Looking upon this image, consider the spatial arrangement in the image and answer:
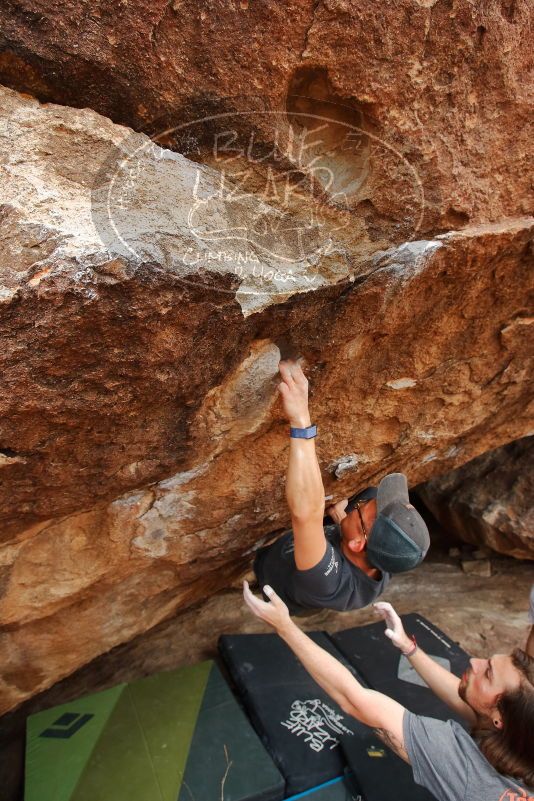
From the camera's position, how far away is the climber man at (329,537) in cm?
149

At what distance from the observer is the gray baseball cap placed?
1.61 metres

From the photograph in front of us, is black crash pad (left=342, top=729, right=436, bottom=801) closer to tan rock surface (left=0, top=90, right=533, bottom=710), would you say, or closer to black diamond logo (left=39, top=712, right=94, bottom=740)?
tan rock surface (left=0, top=90, right=533, bottom=710)

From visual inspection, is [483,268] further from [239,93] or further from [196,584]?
[196,584]

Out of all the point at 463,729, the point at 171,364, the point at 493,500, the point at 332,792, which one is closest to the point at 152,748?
the point at 332,792

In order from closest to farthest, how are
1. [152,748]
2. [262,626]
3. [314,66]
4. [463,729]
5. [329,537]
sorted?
[314,66]
[463,729]
[329,537]
[152,748]
[262,626]

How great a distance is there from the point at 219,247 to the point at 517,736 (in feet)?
4.79

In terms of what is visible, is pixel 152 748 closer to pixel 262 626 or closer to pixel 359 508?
pixel 262 626

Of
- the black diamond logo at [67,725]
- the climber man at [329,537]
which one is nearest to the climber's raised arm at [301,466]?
the climber man at [329,537]

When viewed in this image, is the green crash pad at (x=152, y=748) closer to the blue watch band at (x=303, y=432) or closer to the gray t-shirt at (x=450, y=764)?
the gray t-shirt at (x=450, y=764)

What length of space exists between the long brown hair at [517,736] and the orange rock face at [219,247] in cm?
88

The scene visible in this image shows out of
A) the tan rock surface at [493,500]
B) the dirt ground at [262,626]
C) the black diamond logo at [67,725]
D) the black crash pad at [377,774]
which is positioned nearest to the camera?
the black crash pad at [377,774]

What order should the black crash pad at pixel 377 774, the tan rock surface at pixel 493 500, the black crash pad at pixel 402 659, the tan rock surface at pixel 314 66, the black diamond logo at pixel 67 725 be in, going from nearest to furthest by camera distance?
the tan rock surface at pixel 314 66
the black crash pad at pixel 377 774
the black diamond logo at pixel 67 725
the black crash pad at pixel 402 659
the tan rock surface at pixel 493 500

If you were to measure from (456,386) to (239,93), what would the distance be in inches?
48.9

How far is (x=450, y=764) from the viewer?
1.50 metres
